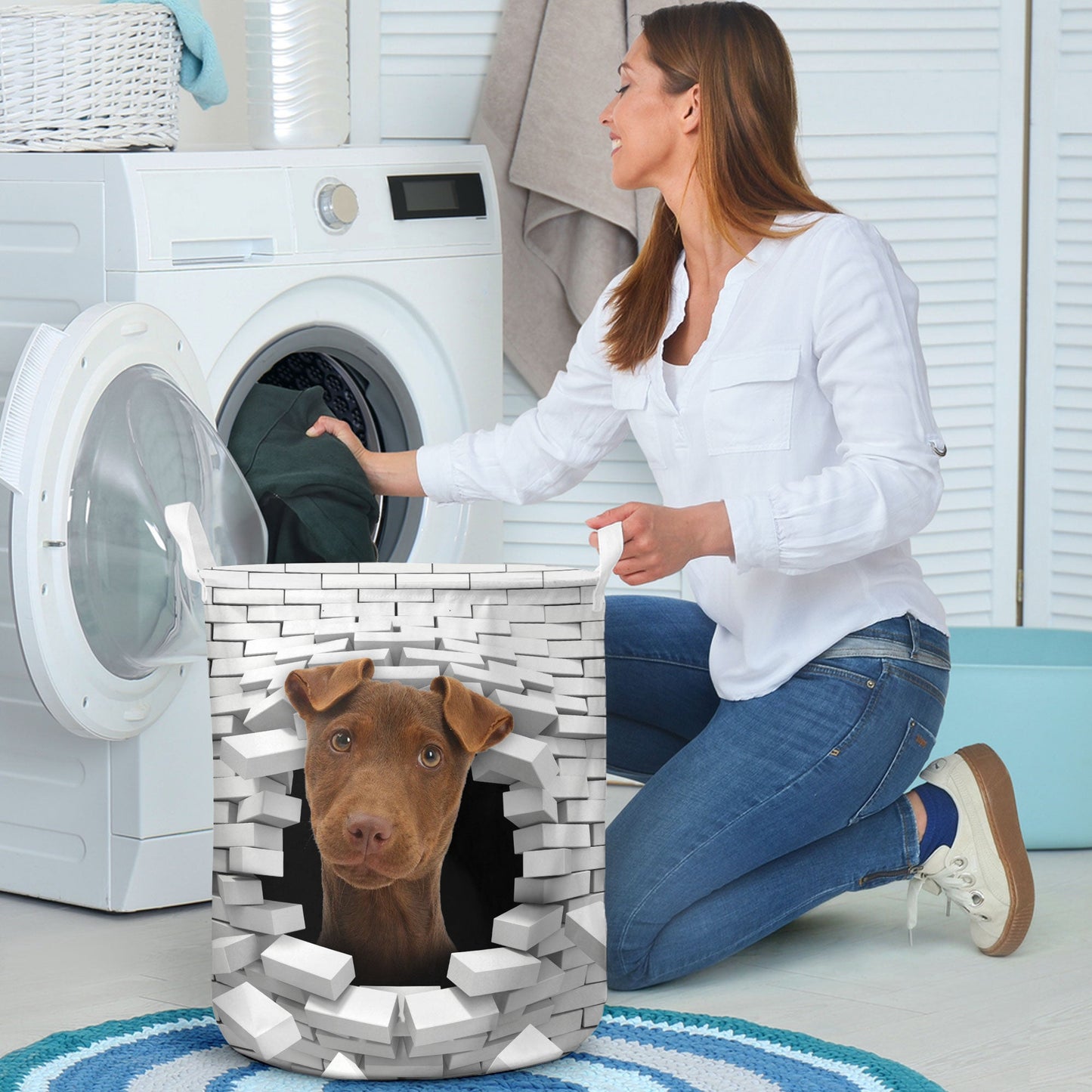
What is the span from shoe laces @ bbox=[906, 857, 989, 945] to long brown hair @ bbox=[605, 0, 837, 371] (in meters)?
0.68

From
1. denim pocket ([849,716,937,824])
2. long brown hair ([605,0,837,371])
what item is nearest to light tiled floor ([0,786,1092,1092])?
denim pocket ([849,716,937,824])

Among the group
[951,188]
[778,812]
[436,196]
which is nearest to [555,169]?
[436,196]

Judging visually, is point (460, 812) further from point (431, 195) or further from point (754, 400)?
point (431, 195)

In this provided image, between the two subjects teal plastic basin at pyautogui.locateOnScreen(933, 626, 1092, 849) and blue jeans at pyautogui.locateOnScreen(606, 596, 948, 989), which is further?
teal plastic basin at pyautogui.locateOnScreen(933, 626, 1092, 849)

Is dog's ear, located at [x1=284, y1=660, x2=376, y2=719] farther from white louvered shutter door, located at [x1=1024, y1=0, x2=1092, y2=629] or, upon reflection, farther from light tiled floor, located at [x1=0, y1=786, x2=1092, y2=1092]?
white louvered shutter door, located at [x1=1024, y1=0, x2=1092, y2=629]

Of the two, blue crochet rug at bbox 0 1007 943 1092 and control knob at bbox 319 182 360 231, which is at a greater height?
control knob at bbox 319 182 360 231

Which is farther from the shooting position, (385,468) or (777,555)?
(385,468)

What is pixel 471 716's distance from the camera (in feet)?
4.43

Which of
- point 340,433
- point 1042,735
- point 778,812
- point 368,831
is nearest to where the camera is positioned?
point 368,831

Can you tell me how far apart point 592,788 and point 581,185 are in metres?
1.27

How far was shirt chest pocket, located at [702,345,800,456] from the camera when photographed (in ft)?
5.53

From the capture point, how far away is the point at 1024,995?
1662 millimetres

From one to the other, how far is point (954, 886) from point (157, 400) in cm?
99

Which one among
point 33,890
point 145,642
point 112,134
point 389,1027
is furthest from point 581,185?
point 389,1027
